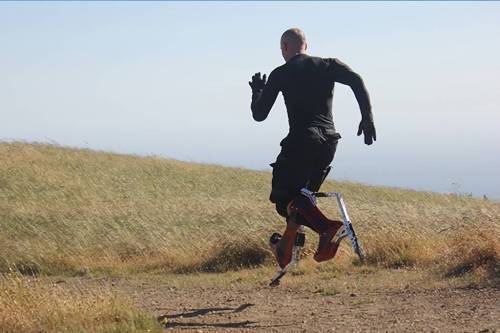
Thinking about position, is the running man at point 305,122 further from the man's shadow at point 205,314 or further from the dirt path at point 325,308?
Answer: the man's shadow at point 205,314

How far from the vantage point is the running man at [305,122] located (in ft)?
22.9

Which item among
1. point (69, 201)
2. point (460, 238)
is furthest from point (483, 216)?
point (69, 201)

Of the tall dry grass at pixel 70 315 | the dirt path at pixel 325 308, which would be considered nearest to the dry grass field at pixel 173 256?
the tall dry grass at pixel 70 315

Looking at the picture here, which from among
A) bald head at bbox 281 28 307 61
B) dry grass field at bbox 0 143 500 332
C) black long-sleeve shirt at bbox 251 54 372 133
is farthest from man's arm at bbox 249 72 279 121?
dry grass field at bbox 0 143 500 332

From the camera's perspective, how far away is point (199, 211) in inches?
667

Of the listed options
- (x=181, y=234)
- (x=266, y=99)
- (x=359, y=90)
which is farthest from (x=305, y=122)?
(x=181, y=234)

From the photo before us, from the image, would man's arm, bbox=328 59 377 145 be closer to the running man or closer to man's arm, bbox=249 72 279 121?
the running man

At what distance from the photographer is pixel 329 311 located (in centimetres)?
667

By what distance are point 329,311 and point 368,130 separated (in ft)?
5.23

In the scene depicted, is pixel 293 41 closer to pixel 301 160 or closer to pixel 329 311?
pixel 301 160

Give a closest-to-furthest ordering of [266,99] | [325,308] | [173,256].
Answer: [325,308], [266,99], [173,256]

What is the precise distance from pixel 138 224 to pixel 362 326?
8820 mm

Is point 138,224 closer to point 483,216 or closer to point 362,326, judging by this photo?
point 483,216

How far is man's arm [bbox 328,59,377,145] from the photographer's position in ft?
22.7
